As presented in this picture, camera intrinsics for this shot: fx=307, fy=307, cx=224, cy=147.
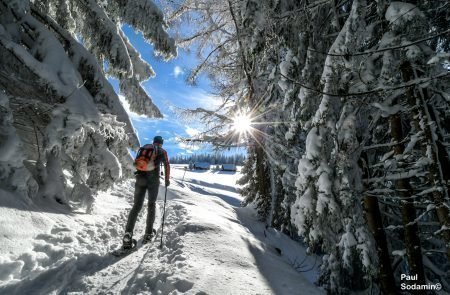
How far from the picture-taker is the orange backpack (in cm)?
638

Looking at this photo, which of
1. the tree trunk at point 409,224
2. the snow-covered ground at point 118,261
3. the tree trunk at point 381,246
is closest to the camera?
the snow-covered ground at point 118,261

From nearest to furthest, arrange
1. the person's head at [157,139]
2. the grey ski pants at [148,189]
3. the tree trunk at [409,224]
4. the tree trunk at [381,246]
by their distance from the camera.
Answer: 1. the tree trunk at [409,224]
2. the tree trunk at [381,246]
3. the grey ski pants at [148,189]
4. the person's head at [157,139]

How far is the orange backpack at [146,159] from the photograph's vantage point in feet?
20.9

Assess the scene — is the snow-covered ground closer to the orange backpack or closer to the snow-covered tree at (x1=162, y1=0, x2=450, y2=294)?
the snow-covered tree at (x1=162, y1=0, x2=450, y2=294)

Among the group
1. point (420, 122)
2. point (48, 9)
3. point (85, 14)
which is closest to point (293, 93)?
point (420, 122)

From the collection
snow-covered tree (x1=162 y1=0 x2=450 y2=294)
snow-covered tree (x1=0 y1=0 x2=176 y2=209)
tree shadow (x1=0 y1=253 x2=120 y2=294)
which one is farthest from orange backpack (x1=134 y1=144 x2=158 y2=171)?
snow-covered tree (x1=162 y1=0 x2=450 y2=294)

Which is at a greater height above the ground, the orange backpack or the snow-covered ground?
the orange backpack

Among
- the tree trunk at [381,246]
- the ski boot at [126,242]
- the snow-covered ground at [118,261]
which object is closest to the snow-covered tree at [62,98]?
the snow-covered ground at [118,261]

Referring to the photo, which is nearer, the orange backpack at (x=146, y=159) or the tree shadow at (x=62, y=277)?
the tree shadow at (x=62, y=277)

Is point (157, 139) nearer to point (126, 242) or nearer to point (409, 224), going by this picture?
point (126, 242)

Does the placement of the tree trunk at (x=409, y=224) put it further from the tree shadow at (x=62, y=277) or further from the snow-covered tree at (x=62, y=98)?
the snow-covered tree at (x=62, y=98)

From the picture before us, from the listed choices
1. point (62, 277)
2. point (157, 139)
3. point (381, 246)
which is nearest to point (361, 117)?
point (381, 246)

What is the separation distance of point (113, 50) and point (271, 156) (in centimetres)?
632

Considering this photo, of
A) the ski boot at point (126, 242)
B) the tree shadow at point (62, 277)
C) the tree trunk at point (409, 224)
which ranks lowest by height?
the tree shadow at point (62, 277)
